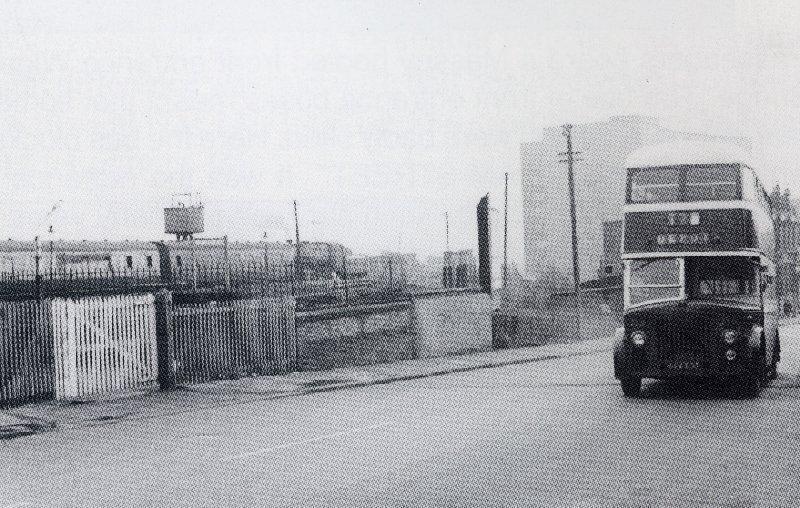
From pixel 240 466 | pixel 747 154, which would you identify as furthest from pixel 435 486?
pixel 747 154

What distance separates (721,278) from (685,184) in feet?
5.76

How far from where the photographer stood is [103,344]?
53.1 feet

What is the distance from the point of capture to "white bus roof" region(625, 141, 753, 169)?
14164 mm

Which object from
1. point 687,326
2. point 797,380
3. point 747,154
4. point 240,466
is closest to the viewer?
point 240,466

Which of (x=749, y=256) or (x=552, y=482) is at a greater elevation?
(x=749, y=256)

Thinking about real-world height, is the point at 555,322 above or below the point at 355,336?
below

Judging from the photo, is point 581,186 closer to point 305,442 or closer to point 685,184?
point 685,184

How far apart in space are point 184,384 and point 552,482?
11870 millimetres

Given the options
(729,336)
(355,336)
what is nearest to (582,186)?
(355,336)

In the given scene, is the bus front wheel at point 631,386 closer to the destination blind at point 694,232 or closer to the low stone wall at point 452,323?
the destination blind at point 694,232

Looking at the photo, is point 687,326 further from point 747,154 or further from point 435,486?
point 435,486

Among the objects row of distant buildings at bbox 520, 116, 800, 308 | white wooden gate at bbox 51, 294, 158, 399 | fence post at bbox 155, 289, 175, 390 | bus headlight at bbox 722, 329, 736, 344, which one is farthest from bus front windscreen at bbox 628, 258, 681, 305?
row of distant buildings at bbox 520, 116, 800, 308

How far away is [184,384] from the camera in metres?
17.5

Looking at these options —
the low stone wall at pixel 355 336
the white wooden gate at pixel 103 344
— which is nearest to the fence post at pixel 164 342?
the white wooden gate at pixel 103 344
